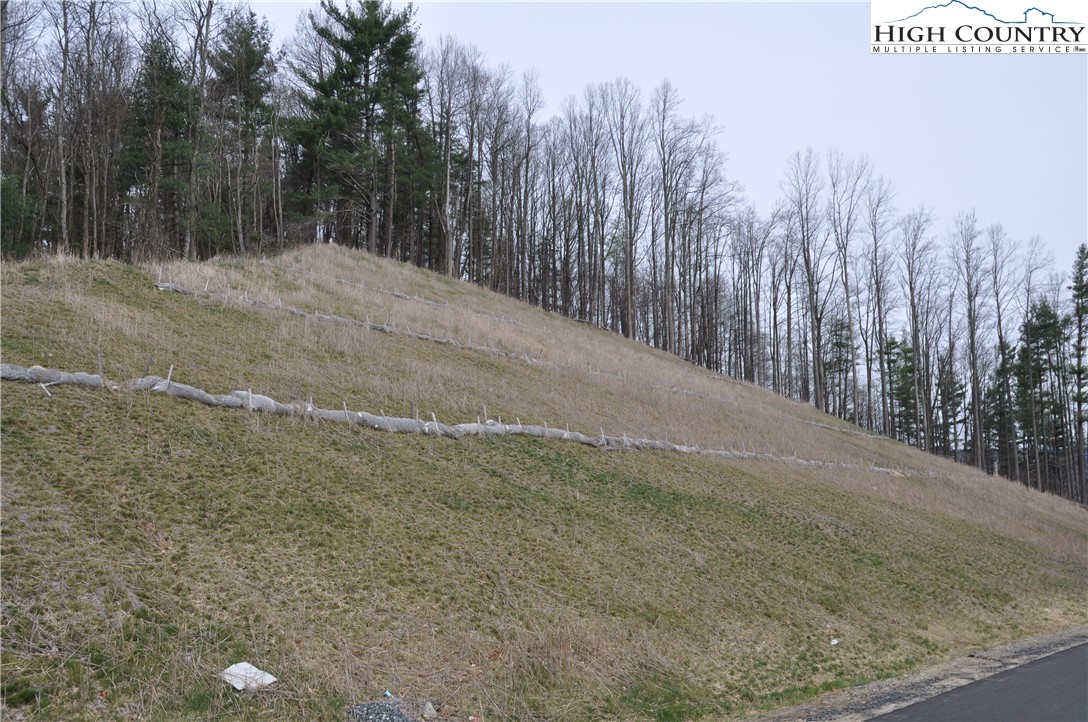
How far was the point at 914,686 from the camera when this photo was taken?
807 cm

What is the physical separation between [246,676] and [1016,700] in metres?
7.49

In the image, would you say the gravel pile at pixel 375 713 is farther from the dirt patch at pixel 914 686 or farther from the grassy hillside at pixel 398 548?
the dirt patch at pixel 914 686

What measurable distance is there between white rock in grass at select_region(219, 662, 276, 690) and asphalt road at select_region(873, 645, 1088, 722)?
5.63 metres

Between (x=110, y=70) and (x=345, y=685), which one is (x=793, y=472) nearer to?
(x=345, y=685)

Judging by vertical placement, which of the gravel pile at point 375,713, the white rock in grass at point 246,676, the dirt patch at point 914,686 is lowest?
the dirt patch at point 914,686

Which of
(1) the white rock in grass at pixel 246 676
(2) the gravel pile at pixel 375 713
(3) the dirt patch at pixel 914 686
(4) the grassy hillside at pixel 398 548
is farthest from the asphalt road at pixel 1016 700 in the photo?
(1) the white rock in grass at pixel 246 676

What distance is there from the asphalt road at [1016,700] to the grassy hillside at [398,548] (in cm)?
112

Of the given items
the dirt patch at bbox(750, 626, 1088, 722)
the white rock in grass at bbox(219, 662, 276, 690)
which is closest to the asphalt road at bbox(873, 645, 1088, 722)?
the dirt patch at bbox(750, 626, 1088, 722)

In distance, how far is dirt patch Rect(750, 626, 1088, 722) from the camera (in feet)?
22.8

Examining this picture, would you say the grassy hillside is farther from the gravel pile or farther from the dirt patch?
the dirt patch

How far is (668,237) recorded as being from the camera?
43781 mm

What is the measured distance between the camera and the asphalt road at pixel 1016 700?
6641 millimetres

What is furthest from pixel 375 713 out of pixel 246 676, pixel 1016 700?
pixel 1016 700

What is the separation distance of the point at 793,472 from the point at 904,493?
4.14m
